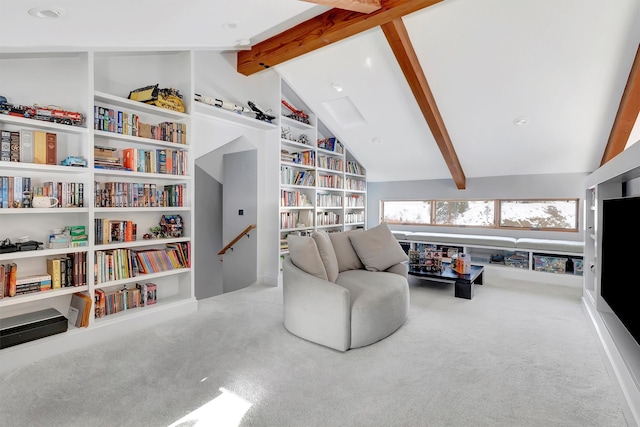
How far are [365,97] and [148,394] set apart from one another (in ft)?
13.0

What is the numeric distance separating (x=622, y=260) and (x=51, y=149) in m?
4.06

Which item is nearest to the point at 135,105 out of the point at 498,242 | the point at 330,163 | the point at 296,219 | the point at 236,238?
the point at 236,238

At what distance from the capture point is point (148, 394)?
6.35ft

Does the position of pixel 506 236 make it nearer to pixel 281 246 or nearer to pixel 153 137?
pixel 281 246

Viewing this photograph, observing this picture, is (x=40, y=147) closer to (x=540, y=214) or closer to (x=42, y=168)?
(x=42, y=168)

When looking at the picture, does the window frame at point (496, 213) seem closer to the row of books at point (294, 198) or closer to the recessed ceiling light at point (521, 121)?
the recessed ceiling light at point (521, 121)

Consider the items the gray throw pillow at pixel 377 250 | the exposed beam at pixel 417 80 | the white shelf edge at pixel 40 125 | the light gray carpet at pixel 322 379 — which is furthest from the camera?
the gray throw pillow at pixel 377 250

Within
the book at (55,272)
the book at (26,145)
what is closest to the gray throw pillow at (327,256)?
the book at (55,272)

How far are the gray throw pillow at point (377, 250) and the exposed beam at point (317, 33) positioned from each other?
80.0 inches

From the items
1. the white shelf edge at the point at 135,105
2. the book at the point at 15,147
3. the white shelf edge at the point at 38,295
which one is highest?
the white shelf edge at the point at 135,105

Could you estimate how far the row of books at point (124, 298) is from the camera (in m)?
2.79

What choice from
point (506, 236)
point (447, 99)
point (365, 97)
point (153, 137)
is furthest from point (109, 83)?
point (506, 236)

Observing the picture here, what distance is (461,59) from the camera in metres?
3.47

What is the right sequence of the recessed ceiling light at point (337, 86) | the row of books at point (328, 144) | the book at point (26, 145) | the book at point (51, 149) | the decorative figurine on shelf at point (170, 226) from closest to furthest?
the book at point (26, 145) < the book at point (51, 149) < the decorative figurine on shelf at point (170, 226) < the recessed ceiling light at point (337, 86) < the row of books at point (328, 144)
